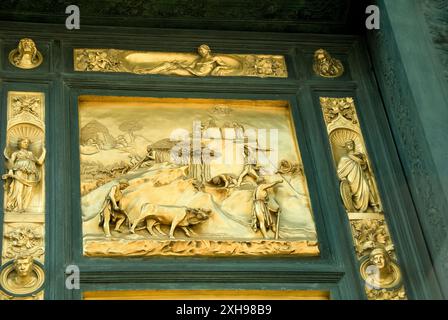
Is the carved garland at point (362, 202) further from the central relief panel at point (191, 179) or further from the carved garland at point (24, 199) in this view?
the carved garland at point (24, 199)

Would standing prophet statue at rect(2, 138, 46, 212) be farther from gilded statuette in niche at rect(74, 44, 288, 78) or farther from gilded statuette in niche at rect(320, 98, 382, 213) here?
gilded statuette in niche at rect(320, 98, 382, 213)

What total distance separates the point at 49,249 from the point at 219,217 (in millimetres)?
1961

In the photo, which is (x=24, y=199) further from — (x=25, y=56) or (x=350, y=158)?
(x=350, y=158)

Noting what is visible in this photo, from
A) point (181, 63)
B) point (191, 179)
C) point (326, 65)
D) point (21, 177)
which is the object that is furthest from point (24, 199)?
point (326, 65)

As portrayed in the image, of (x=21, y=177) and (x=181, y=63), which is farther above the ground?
(x=181, y=63)

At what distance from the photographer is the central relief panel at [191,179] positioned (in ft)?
38.6

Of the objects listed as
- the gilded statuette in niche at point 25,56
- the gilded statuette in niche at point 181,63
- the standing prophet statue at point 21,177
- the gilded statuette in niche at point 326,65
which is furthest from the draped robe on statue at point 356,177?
the gilded statuette in niche at point 25,56

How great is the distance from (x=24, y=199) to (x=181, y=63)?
3022 millimetres

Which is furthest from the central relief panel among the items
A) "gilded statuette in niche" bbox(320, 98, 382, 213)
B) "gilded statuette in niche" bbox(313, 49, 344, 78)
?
→ "gilded statuette in niche" bbox(313, 49, 344, 78)

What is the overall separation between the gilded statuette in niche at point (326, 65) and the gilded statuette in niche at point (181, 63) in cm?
42

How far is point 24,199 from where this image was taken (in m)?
11.7

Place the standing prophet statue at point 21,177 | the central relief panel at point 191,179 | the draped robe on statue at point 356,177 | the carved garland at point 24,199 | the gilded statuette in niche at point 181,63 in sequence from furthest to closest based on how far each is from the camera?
the gilded statuette in niche at point 181,63 < the draped robe on statue at point 356,177 < the central relief panel at point 191,179 < the standing prophet statue at point 21,177 < the carved garland at point 24,199
